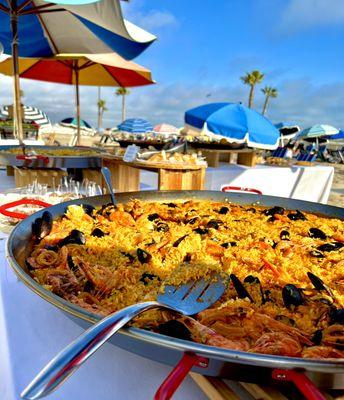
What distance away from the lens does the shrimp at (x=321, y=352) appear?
2.05 ft

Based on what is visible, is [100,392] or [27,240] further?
[27,240]

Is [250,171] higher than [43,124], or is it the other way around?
[43,124]

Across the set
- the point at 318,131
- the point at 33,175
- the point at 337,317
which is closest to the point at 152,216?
the point at 337,317

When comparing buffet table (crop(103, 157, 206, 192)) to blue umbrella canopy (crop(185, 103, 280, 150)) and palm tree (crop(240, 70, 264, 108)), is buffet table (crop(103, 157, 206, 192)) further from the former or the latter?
palm tree (crop(240, 70, 264, 108))

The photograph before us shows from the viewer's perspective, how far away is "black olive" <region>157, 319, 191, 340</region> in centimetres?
63

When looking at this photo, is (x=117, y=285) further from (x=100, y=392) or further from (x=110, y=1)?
(x=110, y=1)

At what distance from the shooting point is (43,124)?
1748cm

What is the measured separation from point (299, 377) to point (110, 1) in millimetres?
3381

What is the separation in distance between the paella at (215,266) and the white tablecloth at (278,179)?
11.2 ft

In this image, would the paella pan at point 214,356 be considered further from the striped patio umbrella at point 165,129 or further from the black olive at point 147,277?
the striped patio umbrella at point 165,129

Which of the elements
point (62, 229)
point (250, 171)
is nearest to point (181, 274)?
point (62, 229)

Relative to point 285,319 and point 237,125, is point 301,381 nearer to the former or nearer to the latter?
point 285,319

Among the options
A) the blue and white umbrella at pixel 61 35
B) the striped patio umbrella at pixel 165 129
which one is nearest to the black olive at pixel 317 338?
the blue and white umbrella at pixel 61 35

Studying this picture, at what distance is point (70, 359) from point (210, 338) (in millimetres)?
303
